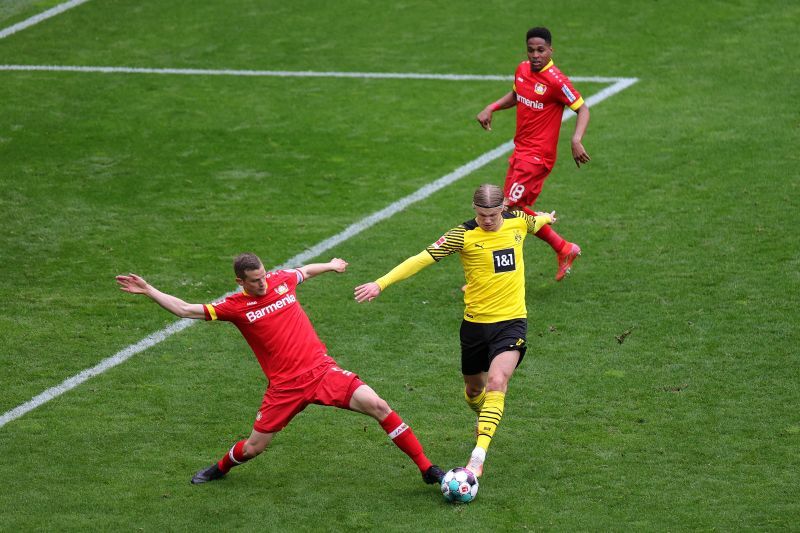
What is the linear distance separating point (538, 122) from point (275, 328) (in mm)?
5071

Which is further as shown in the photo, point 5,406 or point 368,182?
point 368,182

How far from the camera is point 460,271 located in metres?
13.9

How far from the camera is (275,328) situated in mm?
9148

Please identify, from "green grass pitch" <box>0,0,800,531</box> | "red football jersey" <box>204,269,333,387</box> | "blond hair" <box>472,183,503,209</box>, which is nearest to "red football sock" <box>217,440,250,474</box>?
"green grass pitch" <box>0,0,800,531</box>

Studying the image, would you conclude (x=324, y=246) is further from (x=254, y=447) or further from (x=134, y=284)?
(x=134, y=284)

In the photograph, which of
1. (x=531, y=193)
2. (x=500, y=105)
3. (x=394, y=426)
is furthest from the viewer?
(x=500, y=105)

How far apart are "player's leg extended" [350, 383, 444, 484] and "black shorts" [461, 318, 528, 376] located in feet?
3.12

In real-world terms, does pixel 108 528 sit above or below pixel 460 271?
above

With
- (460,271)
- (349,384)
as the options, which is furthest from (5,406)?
(460,271)

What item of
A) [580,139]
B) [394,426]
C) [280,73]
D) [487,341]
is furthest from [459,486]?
[280,73]

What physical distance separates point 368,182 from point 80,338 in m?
5.45

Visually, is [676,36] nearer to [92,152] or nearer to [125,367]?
[92,152]

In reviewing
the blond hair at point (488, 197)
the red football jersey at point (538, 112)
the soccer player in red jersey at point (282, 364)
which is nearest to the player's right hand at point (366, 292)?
the soccer player in red jersey at point (282, 364)

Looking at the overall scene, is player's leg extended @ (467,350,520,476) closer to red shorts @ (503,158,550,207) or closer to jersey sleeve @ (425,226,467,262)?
jersey sleeve @ (425,226,467,262)
